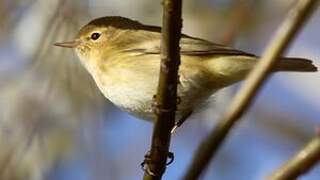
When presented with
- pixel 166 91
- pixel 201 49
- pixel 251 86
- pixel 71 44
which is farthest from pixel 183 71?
pixel 251 86

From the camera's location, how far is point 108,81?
7.32 ft

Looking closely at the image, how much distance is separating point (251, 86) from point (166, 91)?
651 mm

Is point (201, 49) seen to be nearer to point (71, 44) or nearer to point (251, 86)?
point (71, 44)

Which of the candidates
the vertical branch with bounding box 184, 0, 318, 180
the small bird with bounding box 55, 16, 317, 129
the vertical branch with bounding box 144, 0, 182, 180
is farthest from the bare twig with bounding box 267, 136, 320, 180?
the small bird with bounding box 55, 16, 317, 129

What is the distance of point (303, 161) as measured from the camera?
0.66 m

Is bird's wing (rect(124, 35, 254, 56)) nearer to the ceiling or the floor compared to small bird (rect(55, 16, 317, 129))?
nearer to the ceiling

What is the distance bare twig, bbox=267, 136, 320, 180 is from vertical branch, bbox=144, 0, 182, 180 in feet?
1.33

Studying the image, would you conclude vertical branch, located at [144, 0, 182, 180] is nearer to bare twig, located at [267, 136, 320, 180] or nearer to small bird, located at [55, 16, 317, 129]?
bare twig, located at [267, 136, 320, 180]

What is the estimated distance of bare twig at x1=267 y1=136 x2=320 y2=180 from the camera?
66 cm

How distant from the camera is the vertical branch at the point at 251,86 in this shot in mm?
676

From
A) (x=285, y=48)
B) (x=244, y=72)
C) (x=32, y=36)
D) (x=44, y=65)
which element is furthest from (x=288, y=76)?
(x=285, y=48)

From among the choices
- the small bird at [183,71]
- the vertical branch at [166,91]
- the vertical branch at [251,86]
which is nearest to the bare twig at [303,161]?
the vertical branch at [251,86]

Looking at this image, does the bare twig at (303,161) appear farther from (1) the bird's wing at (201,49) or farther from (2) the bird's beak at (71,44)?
(2) the bird's beak at (71,44)

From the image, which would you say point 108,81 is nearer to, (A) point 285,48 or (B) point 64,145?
(B) point 64,145
